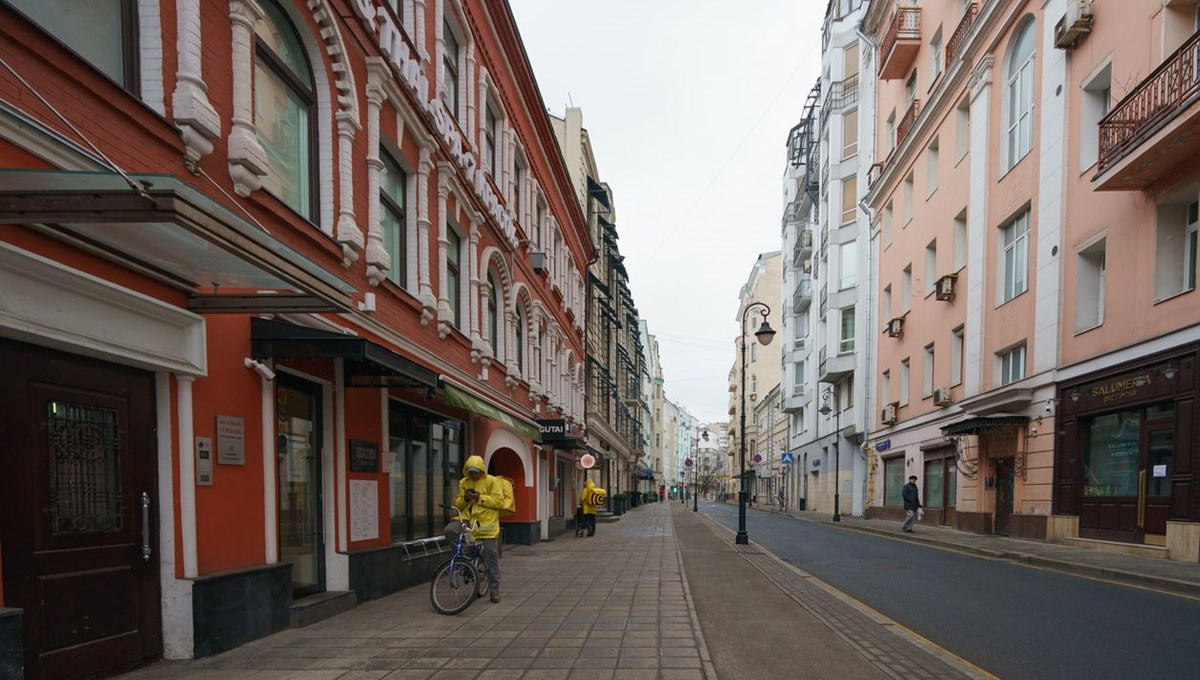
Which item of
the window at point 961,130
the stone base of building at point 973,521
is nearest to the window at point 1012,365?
the stone base of building at point 973,521

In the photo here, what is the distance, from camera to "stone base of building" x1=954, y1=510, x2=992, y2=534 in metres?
A: 19.2

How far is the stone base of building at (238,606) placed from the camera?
18.6 feet

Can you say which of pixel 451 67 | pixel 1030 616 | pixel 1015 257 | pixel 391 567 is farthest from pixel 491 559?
pixel 1015 257

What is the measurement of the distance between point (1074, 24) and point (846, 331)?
2256 cm

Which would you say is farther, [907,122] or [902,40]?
[907,122]

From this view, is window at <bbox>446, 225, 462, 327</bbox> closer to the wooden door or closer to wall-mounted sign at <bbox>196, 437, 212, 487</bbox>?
wall-mounted sign at <bbox>196, 437, 212, 487</bbox>

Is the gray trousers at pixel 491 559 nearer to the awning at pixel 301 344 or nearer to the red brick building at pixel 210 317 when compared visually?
the red brick building at pixel 210 317

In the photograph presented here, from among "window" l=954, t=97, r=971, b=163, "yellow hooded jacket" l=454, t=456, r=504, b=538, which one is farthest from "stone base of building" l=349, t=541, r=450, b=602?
"window" l=954, t=97, r=971, b=163

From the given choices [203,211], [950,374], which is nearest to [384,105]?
[203,211]

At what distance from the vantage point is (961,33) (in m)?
22.2

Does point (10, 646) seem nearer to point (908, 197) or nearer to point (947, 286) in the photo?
point (947, 286)

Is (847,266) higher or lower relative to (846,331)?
higher

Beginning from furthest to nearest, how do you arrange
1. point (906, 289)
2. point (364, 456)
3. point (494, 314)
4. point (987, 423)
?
point (906, 289) → point (987, 423) → point (494, 314) → point (364, 456)

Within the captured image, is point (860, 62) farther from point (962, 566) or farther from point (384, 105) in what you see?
point (384, 105)
